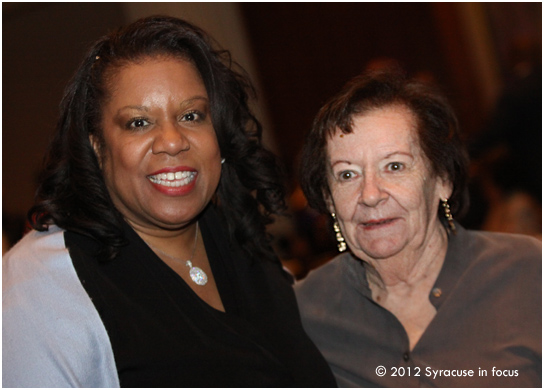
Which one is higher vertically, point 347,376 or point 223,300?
point 223,300

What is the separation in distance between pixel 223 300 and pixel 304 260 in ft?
11.0

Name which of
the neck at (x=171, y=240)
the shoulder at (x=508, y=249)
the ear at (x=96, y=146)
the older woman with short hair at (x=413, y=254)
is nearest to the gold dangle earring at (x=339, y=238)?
the older woman with short hair at (x=413, y=254)

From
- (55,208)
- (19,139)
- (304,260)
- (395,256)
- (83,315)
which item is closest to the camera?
(83,315)

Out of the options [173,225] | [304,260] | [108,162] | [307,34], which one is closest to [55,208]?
[108,162]

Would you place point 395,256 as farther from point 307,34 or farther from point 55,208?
point 307,34

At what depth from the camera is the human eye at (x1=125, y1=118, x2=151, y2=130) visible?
1884mm

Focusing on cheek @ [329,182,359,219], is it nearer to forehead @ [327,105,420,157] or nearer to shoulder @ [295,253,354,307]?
forehead @ [327,105,420,157]

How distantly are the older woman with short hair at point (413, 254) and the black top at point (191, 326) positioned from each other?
0.21 m

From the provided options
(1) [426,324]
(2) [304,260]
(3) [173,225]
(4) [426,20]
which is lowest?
(2) [304,260]

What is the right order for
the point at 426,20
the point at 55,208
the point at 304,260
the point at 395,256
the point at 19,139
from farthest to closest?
the point at 426,20 → the point at 19,139 → the point at 304,260 → the point at 395,256 → the point at 55,208

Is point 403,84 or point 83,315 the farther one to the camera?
point 403,84

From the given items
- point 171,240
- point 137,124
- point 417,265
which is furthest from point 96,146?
point 417,265

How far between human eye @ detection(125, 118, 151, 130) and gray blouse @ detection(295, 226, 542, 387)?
1.02 metres

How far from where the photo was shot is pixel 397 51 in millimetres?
6934
